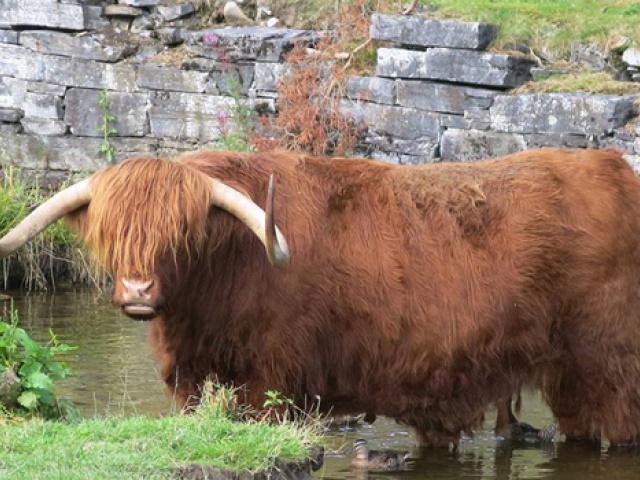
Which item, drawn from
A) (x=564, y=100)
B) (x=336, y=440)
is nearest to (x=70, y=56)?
(x=564, y=100)

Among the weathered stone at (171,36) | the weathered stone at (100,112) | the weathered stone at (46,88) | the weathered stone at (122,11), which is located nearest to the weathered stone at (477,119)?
the weathered stone at (171,36)

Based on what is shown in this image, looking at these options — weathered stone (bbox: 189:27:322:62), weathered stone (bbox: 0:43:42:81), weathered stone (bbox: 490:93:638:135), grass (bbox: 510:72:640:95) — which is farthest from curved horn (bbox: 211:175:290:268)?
weathered stone (bbox: 0:43:42:81)

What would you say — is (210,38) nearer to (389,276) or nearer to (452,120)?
(452,120)

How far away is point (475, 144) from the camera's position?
12.2 metres

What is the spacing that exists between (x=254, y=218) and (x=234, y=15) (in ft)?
28.7

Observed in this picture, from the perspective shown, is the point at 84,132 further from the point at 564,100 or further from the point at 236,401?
the point at 236,401

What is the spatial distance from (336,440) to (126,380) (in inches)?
73.5

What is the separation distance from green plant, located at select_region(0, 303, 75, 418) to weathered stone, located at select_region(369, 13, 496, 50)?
6.55 metres

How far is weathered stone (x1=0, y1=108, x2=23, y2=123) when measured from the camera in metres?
15.3

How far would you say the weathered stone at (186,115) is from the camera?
1438 centimetres

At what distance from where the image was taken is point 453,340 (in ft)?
23.7

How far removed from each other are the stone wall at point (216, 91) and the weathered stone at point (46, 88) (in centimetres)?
1

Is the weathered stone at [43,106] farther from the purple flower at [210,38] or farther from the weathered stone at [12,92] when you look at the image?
the purple flower at [210,38]

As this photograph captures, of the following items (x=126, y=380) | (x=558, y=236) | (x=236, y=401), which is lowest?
(x=126, y=380)
